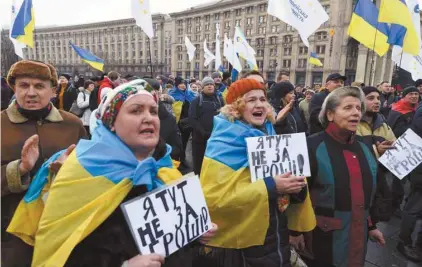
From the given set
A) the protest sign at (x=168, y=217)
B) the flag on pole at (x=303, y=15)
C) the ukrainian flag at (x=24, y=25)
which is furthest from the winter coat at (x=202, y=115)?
the ukrainian flag at (x=24, y=25)

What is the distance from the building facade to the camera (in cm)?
5484

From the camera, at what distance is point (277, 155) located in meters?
2.45

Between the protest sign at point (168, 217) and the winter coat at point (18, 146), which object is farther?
the winter coat at point (18, 146)

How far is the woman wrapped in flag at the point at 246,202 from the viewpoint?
2270mm

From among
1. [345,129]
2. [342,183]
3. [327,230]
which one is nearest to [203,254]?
[327,230]

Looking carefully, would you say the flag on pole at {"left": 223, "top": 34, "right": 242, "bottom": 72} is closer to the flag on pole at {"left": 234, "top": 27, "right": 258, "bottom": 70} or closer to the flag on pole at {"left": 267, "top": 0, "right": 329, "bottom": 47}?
the flag on pole at {"left": 234, "top": 27, "right": 258, "bottom": 70}

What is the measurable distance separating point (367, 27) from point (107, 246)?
693cm

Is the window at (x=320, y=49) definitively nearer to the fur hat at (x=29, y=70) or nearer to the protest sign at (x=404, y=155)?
the protest sign at (x=404, y=155)

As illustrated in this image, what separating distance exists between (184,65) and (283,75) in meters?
76.5

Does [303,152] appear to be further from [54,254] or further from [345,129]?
[54,254]

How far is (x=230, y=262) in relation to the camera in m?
2.38

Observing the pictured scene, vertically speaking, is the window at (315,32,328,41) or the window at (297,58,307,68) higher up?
the window at (315,32,328,41)

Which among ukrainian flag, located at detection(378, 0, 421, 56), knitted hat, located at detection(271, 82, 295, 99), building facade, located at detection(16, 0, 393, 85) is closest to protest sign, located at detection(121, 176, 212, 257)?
knitted hat, located at detection(271, 82, 295, 99)

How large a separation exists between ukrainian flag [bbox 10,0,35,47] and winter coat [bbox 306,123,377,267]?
8284 millimetres
